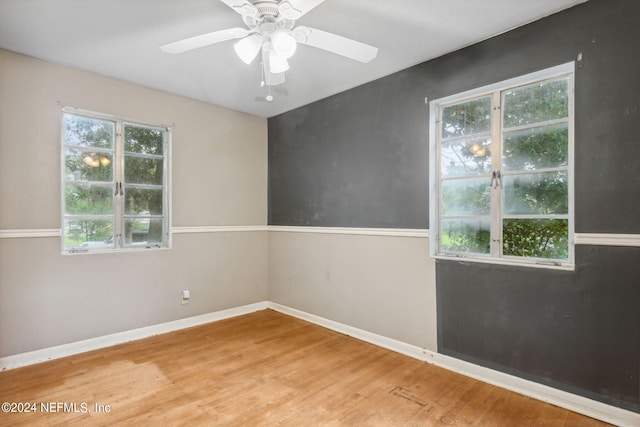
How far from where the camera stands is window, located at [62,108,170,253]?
2947 mm

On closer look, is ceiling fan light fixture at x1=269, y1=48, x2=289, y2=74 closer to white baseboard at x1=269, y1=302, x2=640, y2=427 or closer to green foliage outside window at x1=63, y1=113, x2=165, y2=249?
green foliage outside window at x1=63, y1=113, x2=165, y2=249

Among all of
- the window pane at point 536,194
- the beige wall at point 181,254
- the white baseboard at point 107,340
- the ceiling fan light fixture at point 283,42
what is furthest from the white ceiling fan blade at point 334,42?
the white baseboard at point 107,340

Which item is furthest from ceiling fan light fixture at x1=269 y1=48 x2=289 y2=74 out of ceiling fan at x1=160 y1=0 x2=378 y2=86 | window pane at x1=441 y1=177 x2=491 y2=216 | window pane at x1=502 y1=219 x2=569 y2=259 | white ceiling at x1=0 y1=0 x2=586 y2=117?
window pane at x1=502 y1=219 x2=569 y2=259

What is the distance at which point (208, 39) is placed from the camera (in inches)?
73.6

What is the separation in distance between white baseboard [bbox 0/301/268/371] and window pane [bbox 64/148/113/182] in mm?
1472

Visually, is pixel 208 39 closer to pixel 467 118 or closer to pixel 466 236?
pixel 467 118

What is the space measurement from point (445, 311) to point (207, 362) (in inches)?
79.2

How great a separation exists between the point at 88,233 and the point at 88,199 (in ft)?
1.03

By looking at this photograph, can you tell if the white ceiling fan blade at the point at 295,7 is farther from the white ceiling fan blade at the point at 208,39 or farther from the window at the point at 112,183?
the window at the point at 112,183

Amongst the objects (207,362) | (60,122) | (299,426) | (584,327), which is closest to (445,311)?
(584,327)

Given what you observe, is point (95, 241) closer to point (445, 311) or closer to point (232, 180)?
point (232, 180)

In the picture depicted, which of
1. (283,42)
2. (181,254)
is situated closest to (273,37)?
(283,42)

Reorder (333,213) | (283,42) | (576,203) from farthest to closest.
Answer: (333,213) < (576,203) < (283,42)

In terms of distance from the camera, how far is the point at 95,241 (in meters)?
3.08
